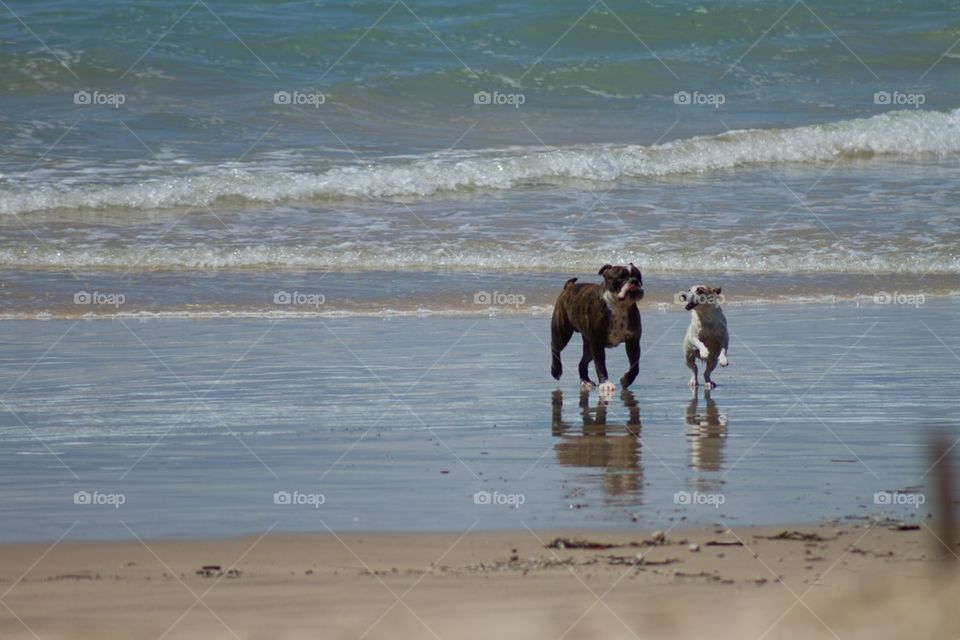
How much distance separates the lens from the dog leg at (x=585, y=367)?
8.46 metres

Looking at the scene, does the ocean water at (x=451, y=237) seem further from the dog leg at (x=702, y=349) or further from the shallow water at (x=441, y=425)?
the dog leg at (x=702, y=349)

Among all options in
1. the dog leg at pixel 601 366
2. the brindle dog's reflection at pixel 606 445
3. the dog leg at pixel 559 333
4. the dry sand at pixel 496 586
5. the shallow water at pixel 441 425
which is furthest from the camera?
the dog leg at pixel 559 333

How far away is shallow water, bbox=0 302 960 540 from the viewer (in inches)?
217

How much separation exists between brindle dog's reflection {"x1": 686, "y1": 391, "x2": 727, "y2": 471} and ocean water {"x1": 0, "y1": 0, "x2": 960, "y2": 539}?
35mm

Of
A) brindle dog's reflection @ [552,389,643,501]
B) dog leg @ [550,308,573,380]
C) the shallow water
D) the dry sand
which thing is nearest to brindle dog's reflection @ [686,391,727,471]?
the shallow water

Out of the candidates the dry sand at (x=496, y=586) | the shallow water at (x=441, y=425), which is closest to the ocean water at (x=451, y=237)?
the shallow water at (x=441, y=425)

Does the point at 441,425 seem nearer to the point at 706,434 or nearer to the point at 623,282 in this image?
the point at 706,434

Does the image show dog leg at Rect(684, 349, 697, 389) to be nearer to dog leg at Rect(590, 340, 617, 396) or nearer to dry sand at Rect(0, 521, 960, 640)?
dog leg at Rect(590, 340, 617, 396)

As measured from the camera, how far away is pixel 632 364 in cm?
838

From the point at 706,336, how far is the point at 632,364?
47 centimetres

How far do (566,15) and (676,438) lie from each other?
17862 mm

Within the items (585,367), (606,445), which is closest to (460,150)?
(585,367)

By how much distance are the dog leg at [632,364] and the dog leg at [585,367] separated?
0.21 meters

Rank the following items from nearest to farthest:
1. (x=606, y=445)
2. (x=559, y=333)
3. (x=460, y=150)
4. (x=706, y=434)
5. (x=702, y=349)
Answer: (x=606, y=445), (x=706, y=434), (x=702, y=349), (x=559, y=333), (x=460, y=150)
